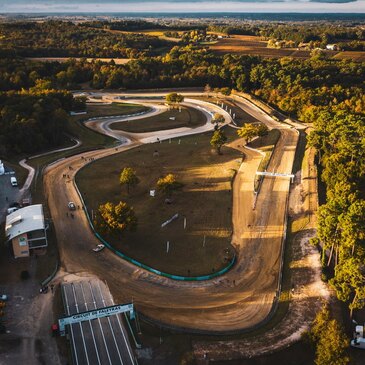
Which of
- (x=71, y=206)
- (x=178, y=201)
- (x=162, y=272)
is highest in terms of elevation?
(x=71, y=206)

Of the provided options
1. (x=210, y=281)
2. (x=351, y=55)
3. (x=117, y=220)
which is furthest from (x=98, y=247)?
(x=351, y=55)

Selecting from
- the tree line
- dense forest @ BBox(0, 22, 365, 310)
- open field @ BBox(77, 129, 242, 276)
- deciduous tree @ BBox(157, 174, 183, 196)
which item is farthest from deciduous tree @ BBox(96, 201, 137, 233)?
the tree line

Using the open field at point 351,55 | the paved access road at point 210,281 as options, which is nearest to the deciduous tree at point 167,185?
the paved access road at point 210,281

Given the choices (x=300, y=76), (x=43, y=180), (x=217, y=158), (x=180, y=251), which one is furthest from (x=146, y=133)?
(x=300, y=76)

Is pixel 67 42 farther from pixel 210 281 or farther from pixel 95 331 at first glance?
pixel 95 331

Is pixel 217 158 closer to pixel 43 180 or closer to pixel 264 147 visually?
pixel 264 147

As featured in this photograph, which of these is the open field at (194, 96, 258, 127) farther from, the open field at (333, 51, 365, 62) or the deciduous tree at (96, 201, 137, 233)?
the open field at (333, 51, 365, 62)

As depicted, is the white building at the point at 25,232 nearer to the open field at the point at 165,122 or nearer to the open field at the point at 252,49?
the open field at the point at 165,122
